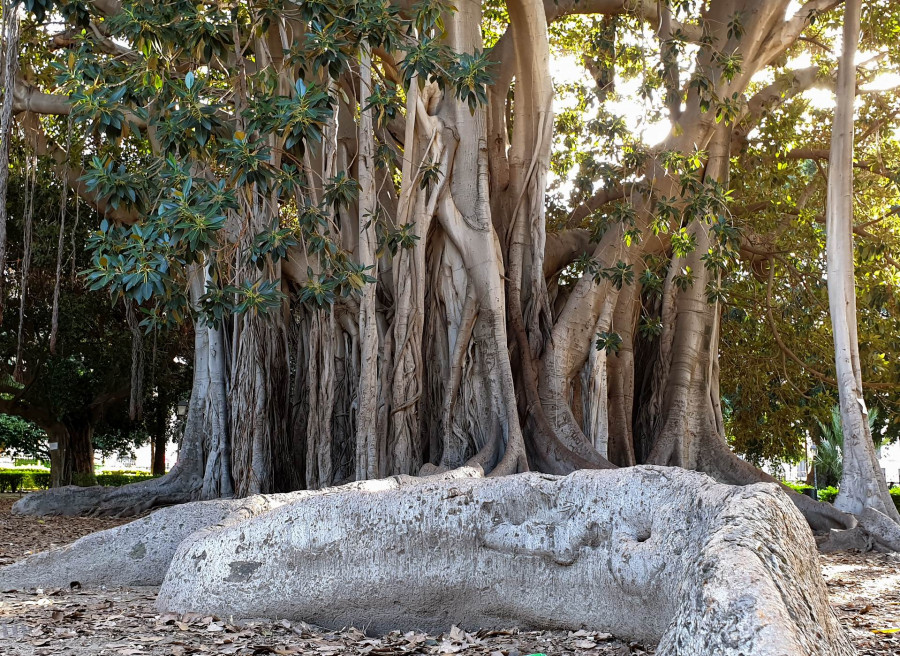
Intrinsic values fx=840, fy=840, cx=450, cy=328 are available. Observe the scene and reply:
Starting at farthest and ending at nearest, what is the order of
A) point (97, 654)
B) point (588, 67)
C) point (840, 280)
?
point (588, 67), point (840, 280), point (97, 654)

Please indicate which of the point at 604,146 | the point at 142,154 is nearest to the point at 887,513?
the point at 604,146

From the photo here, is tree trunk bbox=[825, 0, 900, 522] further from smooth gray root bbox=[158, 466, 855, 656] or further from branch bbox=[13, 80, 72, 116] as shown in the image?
branch bbox=[13, 80, 72, 116]

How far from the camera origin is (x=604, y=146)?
8.05 m

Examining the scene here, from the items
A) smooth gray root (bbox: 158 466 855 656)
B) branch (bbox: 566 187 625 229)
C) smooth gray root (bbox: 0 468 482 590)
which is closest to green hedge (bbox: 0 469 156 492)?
branch (bbox: 566 187 625 229)

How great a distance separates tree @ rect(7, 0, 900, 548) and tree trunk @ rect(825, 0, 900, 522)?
12.7 inches

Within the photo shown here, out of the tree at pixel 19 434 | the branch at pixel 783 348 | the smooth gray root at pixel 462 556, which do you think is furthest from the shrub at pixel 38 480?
the smooth gray root at pixel 462 556

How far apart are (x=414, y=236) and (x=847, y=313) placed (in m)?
3.37

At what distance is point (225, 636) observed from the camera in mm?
2654

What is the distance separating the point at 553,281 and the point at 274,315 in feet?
8.89

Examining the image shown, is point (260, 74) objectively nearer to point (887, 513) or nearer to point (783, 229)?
point (887, 513)

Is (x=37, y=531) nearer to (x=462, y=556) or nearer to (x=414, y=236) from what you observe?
(x=414, y=236)

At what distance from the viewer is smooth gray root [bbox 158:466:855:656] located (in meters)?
2.65

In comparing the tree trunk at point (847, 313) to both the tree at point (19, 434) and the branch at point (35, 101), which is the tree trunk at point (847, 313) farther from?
the tree at point (19, 434)

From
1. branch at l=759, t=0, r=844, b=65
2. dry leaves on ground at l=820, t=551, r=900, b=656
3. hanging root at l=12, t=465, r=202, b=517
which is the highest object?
branch at l=759, t=0, r=844, b=65
